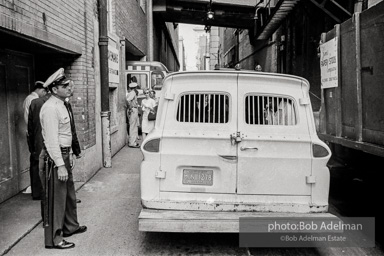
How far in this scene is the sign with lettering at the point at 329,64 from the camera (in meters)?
5.82

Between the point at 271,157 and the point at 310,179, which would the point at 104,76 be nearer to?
the point at 271,157

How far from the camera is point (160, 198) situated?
13.7ft

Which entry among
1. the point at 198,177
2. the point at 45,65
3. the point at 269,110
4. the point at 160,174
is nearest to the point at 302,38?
the point at 45,65

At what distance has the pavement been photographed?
4685 mm

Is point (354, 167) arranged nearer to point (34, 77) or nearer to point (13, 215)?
point (13, 215)

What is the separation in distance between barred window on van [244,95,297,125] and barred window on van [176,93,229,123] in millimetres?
251

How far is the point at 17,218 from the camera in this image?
545cm

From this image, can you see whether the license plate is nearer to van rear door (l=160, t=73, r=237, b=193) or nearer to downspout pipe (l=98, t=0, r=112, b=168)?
Result: van rear door (l=160, t=73, r=237, b=193)

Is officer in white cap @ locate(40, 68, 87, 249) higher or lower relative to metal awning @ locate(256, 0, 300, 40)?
lower

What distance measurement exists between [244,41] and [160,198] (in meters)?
24.8

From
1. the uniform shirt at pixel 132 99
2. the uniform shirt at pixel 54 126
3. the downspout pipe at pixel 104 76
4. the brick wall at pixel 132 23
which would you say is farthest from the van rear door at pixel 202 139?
the brick wall at pixel 132 23

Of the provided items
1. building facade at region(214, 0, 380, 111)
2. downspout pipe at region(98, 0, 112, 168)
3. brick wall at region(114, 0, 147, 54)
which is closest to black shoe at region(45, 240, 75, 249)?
downspout pipe at region(98, 0, 112, 168)

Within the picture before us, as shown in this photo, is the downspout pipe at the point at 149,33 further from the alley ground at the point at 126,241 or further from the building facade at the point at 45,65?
the alley ground at the point at 126,241

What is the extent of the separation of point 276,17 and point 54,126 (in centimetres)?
1352
